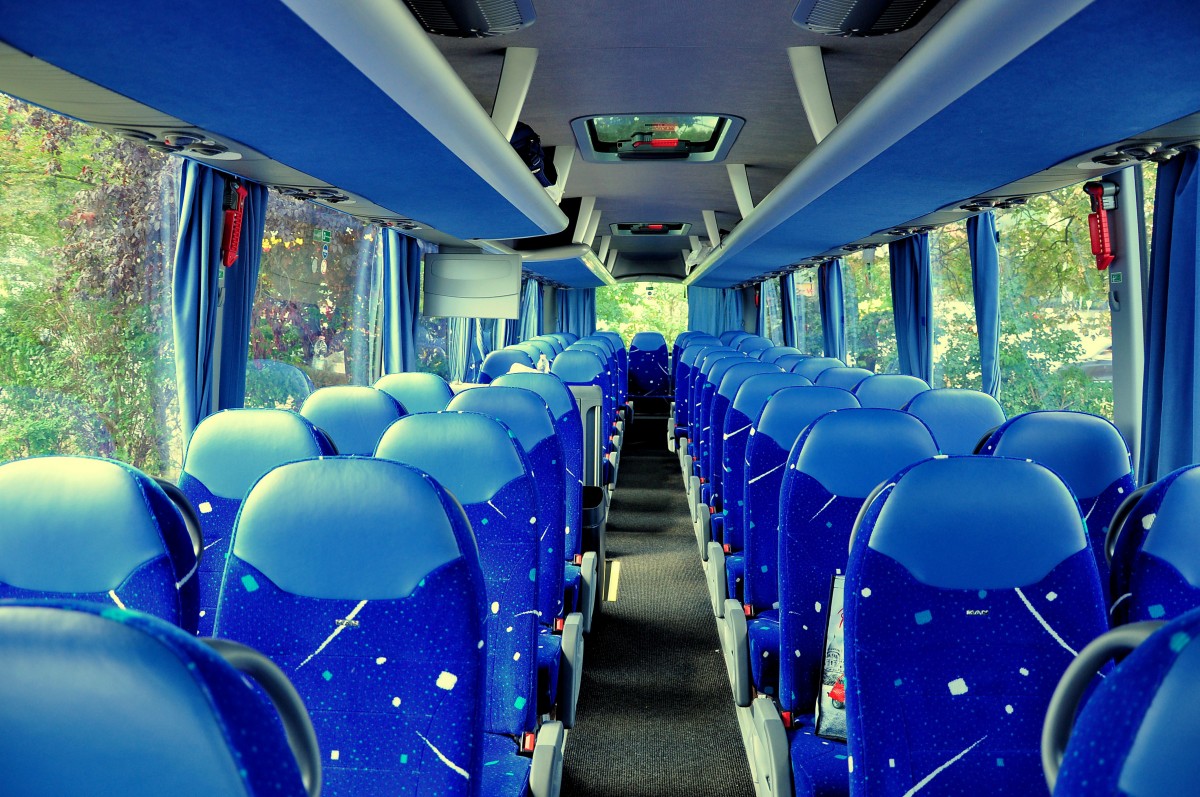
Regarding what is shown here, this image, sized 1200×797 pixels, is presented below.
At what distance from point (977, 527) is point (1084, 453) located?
127cm

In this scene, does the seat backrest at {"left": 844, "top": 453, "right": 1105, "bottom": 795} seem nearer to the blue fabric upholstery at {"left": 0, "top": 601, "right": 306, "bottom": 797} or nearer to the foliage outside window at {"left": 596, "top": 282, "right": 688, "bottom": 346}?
the blue fabric upholstery at {"left": 0, "top": 601, "right": 306, "bottom": 797}

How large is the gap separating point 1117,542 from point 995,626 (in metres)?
0.45

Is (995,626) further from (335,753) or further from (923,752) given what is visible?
(335,753)

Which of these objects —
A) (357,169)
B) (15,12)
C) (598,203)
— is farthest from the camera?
(598,203)

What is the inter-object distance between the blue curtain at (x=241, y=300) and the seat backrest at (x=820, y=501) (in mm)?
3067

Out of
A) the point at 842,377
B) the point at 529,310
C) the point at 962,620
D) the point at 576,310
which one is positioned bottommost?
the point at 962,620

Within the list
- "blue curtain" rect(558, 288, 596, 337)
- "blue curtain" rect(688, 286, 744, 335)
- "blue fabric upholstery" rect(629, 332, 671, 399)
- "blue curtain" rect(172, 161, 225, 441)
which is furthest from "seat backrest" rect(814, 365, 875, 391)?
"blue curtain" rect(558, 288, 596, 337)

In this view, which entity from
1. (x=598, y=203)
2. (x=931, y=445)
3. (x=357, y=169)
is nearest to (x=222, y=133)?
(x=357, y=169)

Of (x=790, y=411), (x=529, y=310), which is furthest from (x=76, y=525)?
(x=529, y=310)

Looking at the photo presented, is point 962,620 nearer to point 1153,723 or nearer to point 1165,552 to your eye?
point 1165,552

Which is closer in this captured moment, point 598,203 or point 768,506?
point 768,506

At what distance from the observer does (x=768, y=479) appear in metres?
3.42

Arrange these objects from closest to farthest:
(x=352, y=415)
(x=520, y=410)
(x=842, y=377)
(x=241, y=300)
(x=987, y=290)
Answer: (x=520, y=410)
(x=352, y=415)
(x=241, y=300)
(x=842, y=377)
(x=987, y=290)

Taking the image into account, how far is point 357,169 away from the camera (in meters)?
4.02
